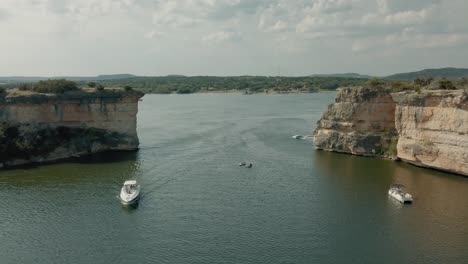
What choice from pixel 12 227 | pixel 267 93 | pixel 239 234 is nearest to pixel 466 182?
pixel 239 234

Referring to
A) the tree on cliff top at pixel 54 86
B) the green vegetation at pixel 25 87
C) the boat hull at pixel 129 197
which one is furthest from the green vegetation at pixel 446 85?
the green vegetation at pixel 25 87

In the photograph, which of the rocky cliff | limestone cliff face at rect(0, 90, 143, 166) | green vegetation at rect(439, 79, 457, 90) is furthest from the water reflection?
limestone cliff face at rect(0, 90, 143, 166)

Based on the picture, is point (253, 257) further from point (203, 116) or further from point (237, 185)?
point (203, 116)

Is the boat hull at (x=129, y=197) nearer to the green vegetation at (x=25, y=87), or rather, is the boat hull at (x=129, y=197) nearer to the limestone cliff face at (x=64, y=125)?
the limestone cliff face at (x=64, y=125)

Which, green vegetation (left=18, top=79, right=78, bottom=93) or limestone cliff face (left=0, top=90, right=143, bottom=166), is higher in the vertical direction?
green vegetation (left=18, top=79, right=78, bottom=93)

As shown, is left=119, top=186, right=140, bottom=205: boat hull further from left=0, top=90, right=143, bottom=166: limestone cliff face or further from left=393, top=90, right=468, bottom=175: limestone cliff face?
left=393, top=90, right=468, bottom=175: limestone cliff face

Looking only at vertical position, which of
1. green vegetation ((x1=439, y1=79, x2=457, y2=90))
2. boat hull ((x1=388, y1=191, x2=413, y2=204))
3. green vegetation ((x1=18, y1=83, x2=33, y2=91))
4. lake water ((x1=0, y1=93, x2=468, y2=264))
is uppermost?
green vegetation ((x1=439, y1=79, x2=457, y2=90))
